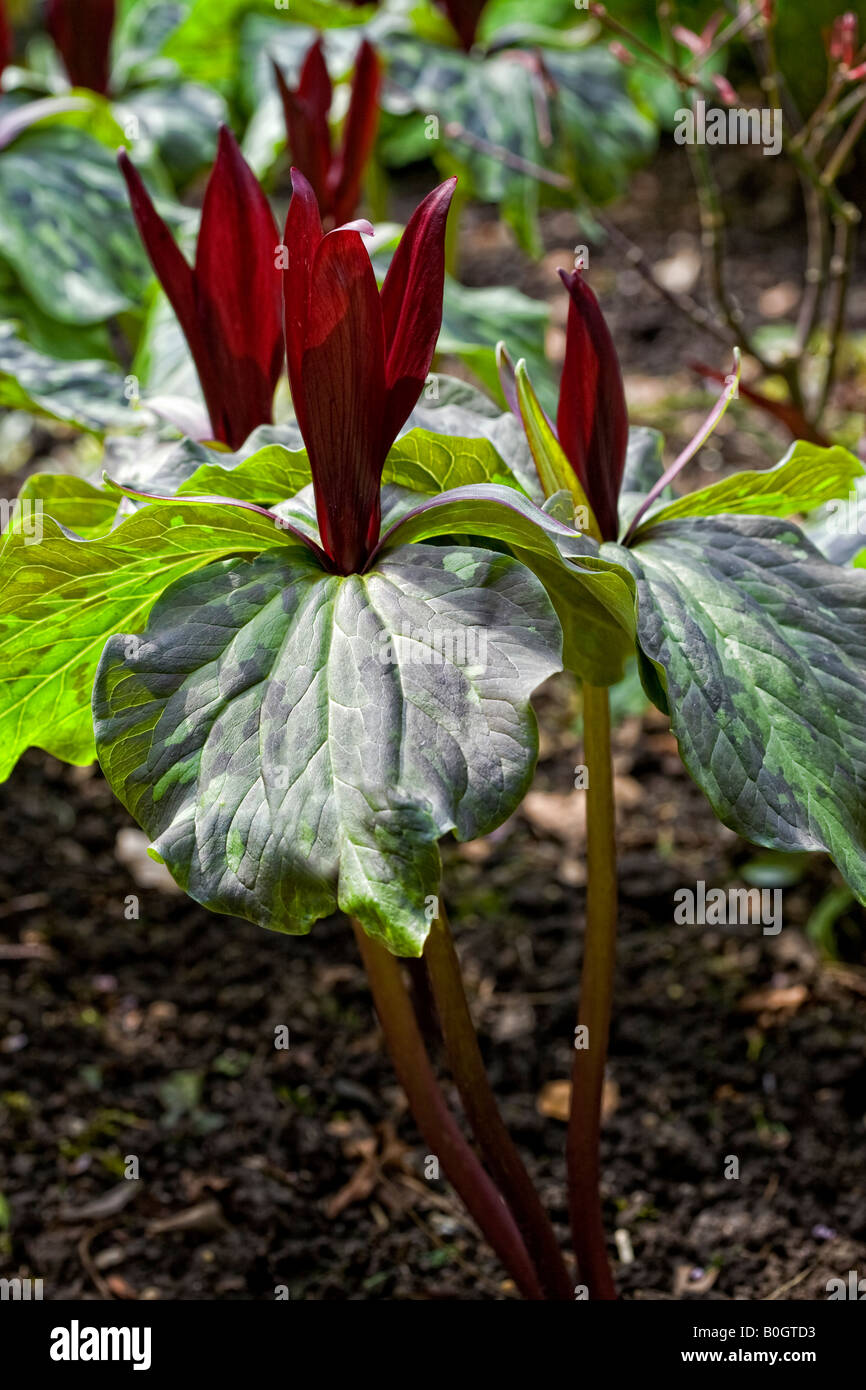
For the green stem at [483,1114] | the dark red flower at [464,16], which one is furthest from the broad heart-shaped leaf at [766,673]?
the dark red flower at [464,16]

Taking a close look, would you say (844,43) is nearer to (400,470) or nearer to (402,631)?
(400,470)

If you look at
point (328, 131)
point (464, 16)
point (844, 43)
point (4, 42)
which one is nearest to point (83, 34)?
point (4, 42)

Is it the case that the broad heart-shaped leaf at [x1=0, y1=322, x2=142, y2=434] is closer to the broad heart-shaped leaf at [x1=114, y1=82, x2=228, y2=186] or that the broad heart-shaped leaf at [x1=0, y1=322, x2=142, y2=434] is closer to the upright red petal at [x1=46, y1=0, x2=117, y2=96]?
the broad heart-shaped leaf at [x1=114, y1=82, x2=228, y2=186]

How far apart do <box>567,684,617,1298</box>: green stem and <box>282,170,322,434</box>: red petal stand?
408 mm

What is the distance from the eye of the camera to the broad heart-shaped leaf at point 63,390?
1.54 meters

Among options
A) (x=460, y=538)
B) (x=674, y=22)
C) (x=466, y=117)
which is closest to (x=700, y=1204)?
(x=460, y=538)

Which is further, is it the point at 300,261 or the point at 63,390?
the point at 63,390

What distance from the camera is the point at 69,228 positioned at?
212 centimetres

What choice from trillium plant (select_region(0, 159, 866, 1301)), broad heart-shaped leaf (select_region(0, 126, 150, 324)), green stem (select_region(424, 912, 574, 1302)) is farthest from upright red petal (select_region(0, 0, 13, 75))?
green stem (select_region(424, 912, 574, 1302))

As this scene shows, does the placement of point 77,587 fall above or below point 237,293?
below

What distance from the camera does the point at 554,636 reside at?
964 millimetres

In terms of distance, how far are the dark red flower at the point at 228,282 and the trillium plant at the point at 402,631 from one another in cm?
1

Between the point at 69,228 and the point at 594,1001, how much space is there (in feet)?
5.20

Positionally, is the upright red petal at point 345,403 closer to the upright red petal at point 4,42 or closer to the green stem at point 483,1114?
the green stem at point 483,1114
